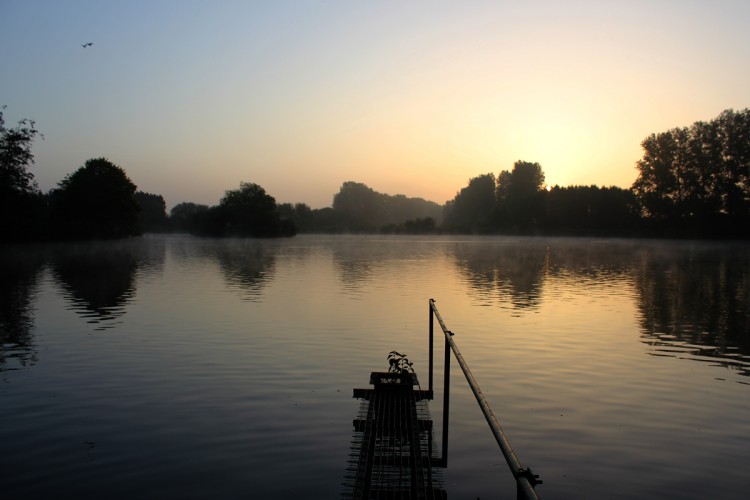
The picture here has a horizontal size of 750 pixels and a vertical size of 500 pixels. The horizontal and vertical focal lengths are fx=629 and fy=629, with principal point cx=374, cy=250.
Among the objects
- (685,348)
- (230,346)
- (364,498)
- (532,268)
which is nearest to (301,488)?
(364,498)

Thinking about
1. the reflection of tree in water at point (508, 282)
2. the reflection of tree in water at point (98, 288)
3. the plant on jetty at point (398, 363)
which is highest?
the plant on jetty at point (398, 363)

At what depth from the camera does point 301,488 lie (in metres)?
8.30

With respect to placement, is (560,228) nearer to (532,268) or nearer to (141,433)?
(532,268)

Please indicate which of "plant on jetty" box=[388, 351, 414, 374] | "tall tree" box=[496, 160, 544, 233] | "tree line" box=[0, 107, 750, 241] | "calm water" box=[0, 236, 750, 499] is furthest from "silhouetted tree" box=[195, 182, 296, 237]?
"plant on jetty" box=[388, 351, 414, 374]

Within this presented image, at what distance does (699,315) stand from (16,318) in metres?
26.6

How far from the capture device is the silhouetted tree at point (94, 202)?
115 m

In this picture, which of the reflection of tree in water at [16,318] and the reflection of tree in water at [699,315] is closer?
the reflection of tree in water at [16,318]

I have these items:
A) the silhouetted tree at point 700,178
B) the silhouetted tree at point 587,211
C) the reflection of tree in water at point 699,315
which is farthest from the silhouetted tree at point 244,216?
the reflection of tree in water at point 699,315

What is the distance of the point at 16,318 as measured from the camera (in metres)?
23.6

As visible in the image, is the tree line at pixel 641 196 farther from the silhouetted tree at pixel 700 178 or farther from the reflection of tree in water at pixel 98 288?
the reflection of tree in water at pixel 98 288

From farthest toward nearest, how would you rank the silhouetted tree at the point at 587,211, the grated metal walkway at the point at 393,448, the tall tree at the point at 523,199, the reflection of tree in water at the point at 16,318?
the tall tree at the point at 523,199 < the silhouetted tree at the point at 587,211 < the reflection of tree in water at the point at 16,318 < the grated metal walkway at the point at 393,448

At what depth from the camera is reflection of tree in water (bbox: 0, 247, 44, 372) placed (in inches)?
648

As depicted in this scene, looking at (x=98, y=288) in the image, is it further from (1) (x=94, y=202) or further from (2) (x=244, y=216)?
(2) (x=244, y=216)

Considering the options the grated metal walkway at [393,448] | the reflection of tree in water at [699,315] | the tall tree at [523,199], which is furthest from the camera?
the tall tree at [523,199]
